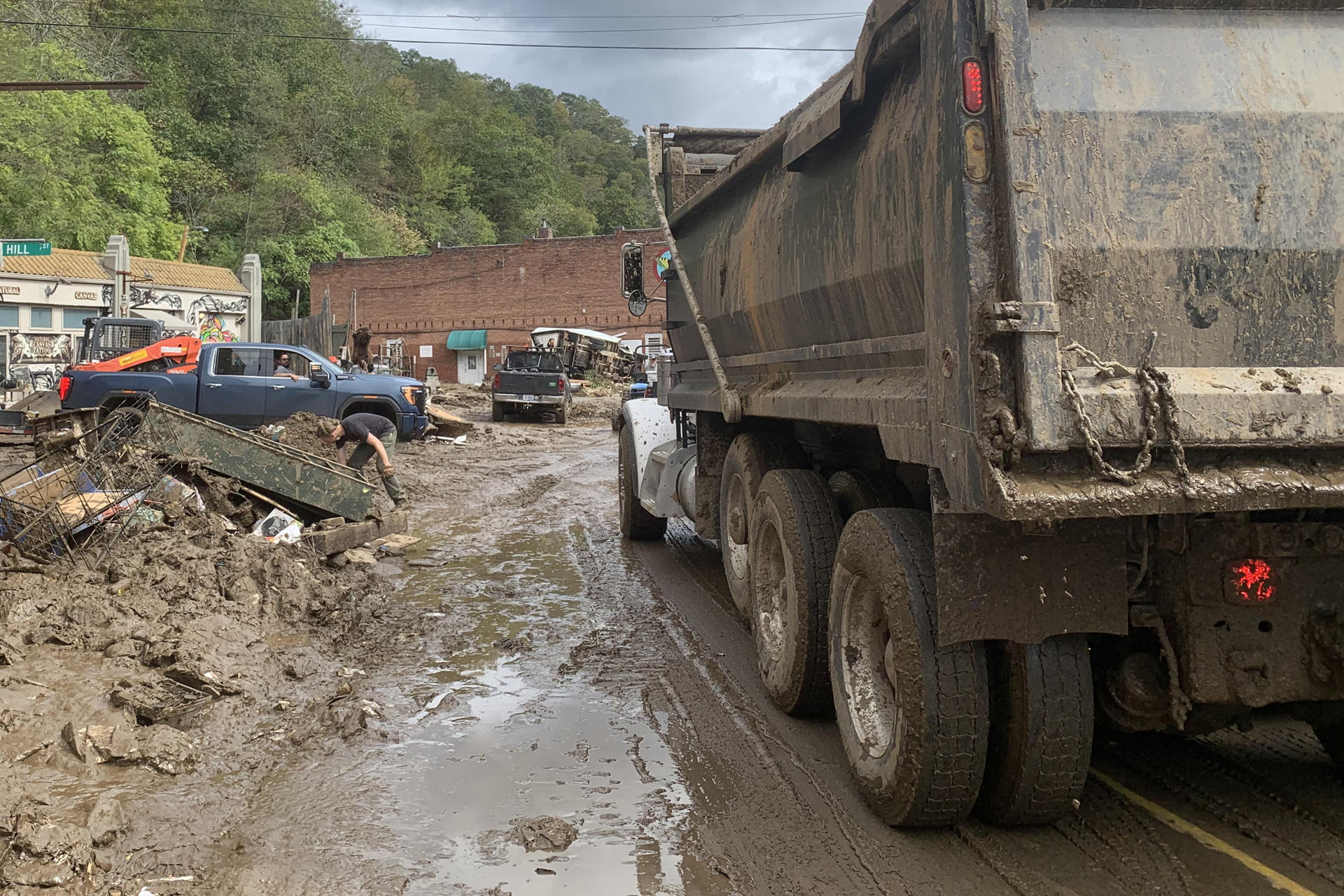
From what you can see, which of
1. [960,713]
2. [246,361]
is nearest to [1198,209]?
[960,713]

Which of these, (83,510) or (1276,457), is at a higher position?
(1276,457)

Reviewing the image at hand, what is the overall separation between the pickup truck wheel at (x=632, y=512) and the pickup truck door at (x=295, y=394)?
26.1ft

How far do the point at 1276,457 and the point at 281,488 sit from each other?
7.79m

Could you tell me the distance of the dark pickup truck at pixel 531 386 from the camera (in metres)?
26.2

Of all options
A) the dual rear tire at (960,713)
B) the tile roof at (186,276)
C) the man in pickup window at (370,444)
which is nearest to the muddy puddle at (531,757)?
the dual rear tire at (960,713)

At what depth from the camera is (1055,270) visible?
9.71 feet

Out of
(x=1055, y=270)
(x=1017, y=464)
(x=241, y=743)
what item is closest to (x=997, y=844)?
(x=1017, y=464)

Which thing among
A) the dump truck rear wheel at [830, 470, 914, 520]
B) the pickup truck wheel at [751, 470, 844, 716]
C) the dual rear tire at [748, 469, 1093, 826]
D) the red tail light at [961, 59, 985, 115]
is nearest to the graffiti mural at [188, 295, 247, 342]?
the pickup truck wheel at [751, 470, 844, 716]

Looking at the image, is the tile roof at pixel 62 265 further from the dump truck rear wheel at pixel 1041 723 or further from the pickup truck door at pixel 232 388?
the dump truck rear wheel at pixel 1041 723

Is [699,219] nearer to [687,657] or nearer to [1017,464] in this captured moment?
[687,657]

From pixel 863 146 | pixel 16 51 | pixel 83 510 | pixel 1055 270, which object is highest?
pixel 16 51

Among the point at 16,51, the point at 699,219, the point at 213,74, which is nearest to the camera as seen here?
the point at 699,219

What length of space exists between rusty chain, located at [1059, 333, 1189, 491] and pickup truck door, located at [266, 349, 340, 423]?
14.9 metres

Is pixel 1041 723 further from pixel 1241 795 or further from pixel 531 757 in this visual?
pixel 531 757
